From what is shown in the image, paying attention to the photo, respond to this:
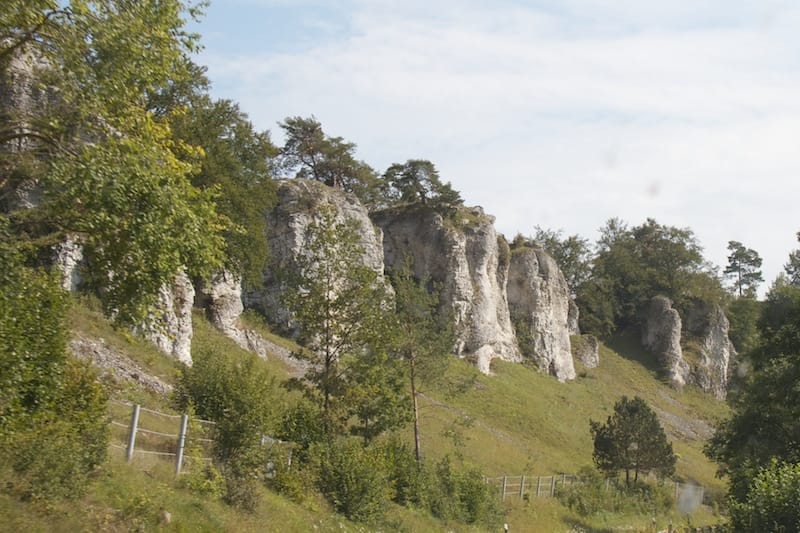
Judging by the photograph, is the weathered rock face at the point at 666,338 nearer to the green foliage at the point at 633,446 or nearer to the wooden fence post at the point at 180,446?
the green foliage at the point at 633,446

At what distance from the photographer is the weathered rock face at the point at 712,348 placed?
81531mm

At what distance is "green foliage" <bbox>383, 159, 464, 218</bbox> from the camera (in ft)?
206

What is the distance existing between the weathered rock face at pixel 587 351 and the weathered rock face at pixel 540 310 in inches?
156

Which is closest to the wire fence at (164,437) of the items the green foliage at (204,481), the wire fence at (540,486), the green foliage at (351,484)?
the green foliage at (204,481)

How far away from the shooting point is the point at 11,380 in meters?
10.3

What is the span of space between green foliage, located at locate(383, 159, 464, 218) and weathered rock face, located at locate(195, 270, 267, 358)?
90.8 ft

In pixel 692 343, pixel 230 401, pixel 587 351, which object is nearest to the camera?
pixel 230 401

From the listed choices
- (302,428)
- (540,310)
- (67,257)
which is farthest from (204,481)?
(540,310)

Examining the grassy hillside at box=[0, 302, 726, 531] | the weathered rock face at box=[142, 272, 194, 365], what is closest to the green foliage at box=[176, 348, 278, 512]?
the grassy hillside at box=[0, 302, 726, 531]

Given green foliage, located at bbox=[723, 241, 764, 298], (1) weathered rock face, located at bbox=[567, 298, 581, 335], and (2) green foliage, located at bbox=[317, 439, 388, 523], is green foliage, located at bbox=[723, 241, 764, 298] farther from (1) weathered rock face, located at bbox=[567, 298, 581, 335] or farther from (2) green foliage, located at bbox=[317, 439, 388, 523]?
(2) green foliage, located at bbox=[317, 439, 388, 523]

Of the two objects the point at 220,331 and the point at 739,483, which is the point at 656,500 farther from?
the point at 220,331

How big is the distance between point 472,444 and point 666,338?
5285 centimetres

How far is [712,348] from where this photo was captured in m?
86.2

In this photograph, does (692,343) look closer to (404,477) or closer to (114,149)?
(404,477)
